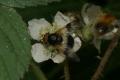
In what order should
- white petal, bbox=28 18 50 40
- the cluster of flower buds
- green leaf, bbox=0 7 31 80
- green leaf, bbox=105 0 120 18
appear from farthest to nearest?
1. green leaf, bbox=105 0 120 18
2. white petal, bbox=28 18 50 40
3. the cluster of flower buds
4. green leaf, bbox=0 7 31 80

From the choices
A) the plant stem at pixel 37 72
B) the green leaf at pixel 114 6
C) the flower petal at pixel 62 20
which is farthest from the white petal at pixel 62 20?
the green leaf at pixel 114 6

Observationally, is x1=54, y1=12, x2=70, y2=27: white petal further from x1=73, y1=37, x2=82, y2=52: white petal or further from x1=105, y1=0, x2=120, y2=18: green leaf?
x1=105, y1=0, x2=120, y2=18: green leaf

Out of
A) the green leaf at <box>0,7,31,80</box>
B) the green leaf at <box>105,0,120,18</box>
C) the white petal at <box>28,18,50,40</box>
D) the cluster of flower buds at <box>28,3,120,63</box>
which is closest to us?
the green leaf at <box>0,7,31,80</box>

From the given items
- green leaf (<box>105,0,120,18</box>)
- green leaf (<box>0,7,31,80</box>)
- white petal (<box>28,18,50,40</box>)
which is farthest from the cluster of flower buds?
green leaf (<box>105,0,120,18</box>)

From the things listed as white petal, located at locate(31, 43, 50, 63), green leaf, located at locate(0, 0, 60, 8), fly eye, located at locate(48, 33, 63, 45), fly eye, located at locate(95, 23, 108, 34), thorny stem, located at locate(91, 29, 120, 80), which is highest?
green leaf, located at locate(0, 0, 60, 8)

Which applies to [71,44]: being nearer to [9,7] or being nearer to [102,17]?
[102,17]

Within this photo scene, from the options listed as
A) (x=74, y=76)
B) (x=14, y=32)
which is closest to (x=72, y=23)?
(x=14, y=32)
